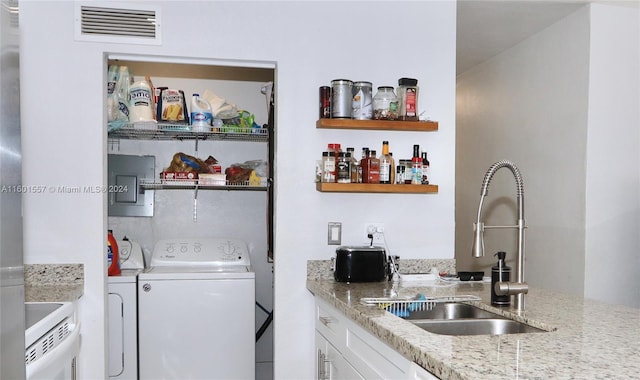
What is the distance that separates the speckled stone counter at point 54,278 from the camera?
2.49 metres

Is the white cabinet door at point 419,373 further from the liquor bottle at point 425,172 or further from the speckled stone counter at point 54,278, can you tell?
the speckled stone counter at point 54,278

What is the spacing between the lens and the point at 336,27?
2807 mm

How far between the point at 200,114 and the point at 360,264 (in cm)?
137

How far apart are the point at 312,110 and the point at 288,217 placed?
1.82ft

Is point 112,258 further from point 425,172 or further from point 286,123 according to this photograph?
point 425,172

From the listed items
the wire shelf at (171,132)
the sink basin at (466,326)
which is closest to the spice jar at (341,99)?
the wire shelf at (171,132)

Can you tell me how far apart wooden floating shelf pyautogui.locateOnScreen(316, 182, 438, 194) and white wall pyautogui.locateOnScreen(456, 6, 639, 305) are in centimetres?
116

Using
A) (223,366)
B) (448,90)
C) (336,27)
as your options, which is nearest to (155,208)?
(223,366)

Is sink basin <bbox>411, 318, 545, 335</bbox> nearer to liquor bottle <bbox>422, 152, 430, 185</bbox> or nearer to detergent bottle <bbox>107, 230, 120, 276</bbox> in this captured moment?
liquor bottle <bbox>422, 152, 430, 185</bbox>

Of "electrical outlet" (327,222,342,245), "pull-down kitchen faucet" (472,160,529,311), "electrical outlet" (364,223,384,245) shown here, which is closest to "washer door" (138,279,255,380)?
"electrical outlet" (327,222,342,245)

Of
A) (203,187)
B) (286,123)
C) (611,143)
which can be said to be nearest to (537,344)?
(286,123)

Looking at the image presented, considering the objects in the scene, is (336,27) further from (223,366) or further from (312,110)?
(223,366)

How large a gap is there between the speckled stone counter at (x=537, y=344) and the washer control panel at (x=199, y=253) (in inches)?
61.1

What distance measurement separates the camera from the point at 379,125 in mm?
2668
